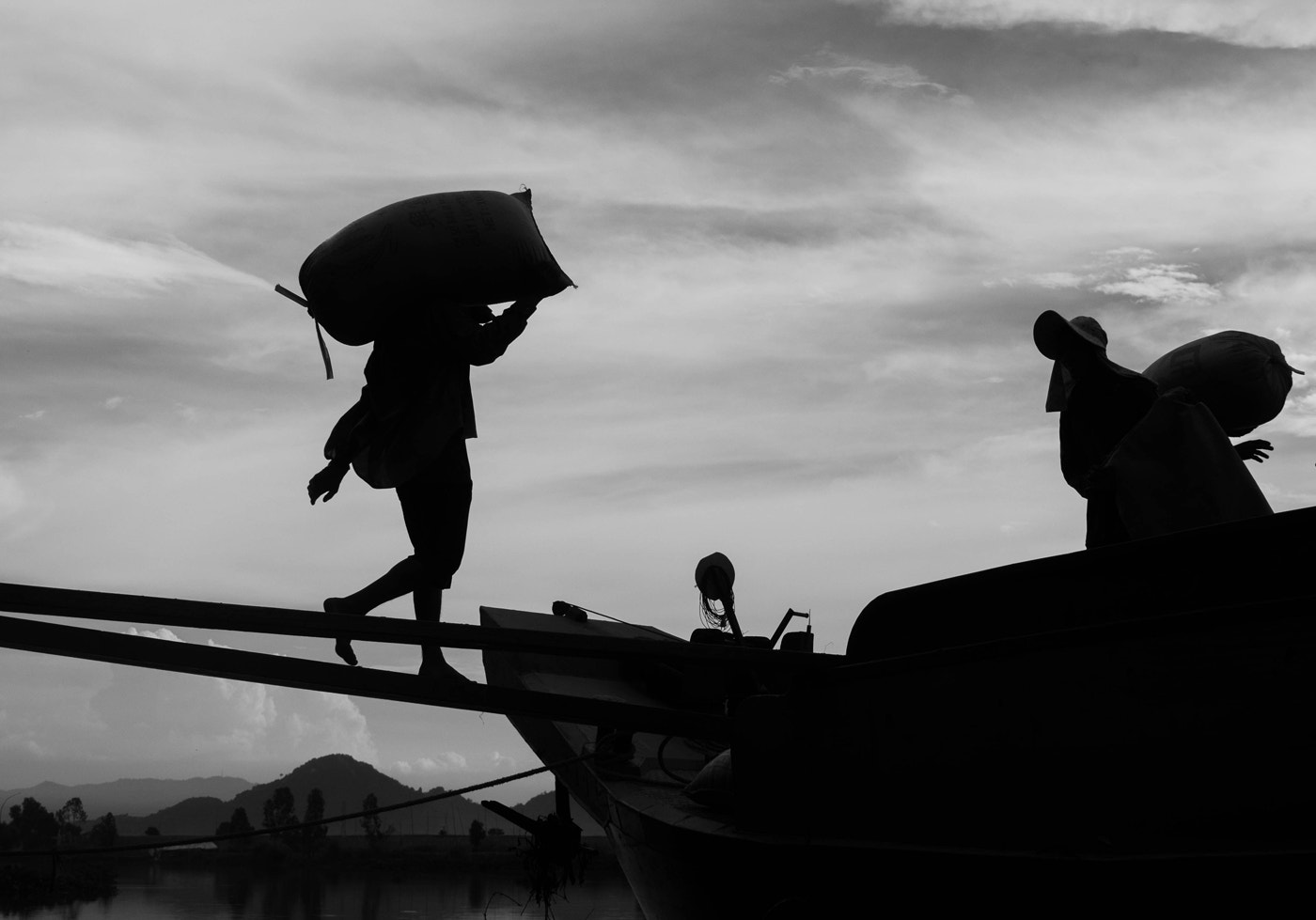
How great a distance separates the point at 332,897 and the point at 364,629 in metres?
43.4

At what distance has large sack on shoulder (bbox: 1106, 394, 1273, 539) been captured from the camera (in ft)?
13.8

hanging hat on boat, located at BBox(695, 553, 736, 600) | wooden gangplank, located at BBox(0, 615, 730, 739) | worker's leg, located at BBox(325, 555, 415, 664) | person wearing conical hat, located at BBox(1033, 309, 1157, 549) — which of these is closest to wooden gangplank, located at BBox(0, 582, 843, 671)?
wooden gangplank, located at BBox(0, 615, 730, 739)

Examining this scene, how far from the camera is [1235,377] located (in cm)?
585

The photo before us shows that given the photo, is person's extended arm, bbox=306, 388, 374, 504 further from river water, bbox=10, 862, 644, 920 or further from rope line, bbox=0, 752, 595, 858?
river water, bbox=10, 862, 644, 920

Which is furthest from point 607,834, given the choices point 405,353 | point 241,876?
point 241,876

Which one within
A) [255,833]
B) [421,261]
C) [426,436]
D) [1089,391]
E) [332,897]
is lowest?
[332,897]

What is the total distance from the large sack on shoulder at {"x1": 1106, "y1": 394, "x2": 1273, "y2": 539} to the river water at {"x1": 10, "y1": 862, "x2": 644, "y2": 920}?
55.2 feet

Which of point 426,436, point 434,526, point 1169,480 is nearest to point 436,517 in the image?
point 434,526

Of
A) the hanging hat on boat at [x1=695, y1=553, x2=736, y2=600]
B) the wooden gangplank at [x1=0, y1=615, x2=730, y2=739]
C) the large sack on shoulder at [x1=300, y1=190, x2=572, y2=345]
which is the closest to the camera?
the wooden gangplank at [x1=0, y1=615, x2=730, y2=739]

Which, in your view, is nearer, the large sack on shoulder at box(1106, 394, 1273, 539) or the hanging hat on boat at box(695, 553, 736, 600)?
the large sack on shoulder at box(1106, 394, 1273, 539)

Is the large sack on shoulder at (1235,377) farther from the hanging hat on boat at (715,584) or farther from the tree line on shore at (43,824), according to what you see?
the tree line on shore at (43,824)

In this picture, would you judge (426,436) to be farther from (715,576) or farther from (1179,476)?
(715,576)

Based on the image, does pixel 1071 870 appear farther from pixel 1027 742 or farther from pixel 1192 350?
pixel 1192 350

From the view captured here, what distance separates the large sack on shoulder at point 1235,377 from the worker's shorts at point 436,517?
353cm
